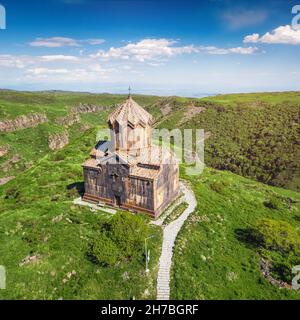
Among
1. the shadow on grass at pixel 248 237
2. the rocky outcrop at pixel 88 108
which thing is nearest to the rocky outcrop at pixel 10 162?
the shadow on grass at pixel 248 237

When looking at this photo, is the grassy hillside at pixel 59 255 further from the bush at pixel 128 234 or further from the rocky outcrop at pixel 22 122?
the rocky outcrop at pixel 22 122

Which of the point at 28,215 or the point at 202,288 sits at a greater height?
the point at 28,215

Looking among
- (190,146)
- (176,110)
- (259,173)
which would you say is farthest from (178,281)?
(176,110)

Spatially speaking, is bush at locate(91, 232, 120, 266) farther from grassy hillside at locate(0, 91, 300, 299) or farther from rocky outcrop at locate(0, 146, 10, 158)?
rocky outcrop at locate(0, 146, 10, 158)

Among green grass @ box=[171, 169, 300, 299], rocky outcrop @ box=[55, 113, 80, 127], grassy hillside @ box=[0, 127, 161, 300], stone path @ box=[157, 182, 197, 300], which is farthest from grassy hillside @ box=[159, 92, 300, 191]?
grassy hillside @ box=[0, 127, 161, 300]

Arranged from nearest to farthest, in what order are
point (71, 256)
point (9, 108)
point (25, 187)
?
point (71, 256) → point (25, 187) → point (9, 108)

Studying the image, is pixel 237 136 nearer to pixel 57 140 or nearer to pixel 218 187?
pixel 218 187

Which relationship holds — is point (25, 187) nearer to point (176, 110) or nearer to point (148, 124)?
point (148, 124)

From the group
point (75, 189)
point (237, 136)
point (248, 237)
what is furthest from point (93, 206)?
point (237, 136)
